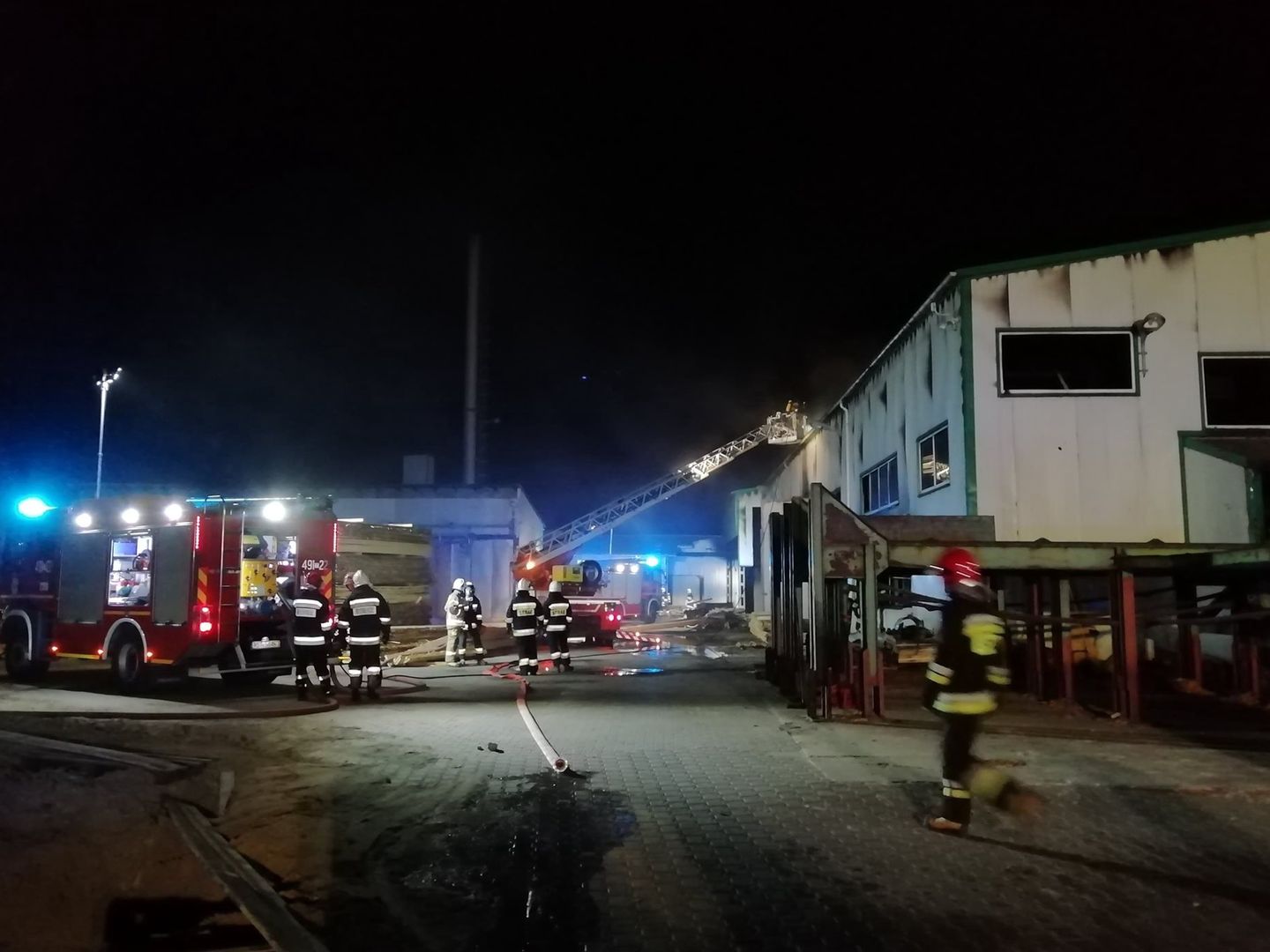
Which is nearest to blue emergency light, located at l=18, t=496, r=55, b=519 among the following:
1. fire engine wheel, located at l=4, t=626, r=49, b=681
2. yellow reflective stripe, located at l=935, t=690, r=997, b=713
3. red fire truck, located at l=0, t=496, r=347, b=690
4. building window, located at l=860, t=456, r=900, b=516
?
red fire truck, located at l=0, t=496, r=347, b=690

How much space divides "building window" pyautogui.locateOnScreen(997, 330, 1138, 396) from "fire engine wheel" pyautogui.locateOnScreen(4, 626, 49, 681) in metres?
14.2

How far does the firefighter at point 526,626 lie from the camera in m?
14.6

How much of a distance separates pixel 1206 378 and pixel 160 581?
14.3 metres

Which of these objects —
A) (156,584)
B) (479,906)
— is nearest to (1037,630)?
(479,906)

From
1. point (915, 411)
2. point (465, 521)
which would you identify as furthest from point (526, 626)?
point (465, 521)

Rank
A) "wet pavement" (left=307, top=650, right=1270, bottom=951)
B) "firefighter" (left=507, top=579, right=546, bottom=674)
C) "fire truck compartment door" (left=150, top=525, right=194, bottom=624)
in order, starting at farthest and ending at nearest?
1. "firefighter" (left=507, top=579, right=546, bottom=674)
2. "fire truck compartment door" (left=150, top=525, right=194, bottom=624)
3. "wet pavement" (left=307, top=650, right=1270, bottom=951)

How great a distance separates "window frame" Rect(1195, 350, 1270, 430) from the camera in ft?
44.4

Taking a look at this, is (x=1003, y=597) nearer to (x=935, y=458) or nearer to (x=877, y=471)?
(x=935, y=458)

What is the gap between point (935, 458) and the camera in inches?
604

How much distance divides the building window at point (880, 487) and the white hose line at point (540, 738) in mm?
8617

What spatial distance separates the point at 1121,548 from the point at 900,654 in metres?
5.23

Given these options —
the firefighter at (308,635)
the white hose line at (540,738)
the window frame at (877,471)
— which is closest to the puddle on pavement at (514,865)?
the white hose line at (540,738)

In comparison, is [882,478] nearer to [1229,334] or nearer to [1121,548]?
[1229,334]

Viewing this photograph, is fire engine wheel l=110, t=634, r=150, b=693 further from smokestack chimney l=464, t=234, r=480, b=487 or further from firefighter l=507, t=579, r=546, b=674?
smokestack chimney l=464, t=234, r=480, b=487
